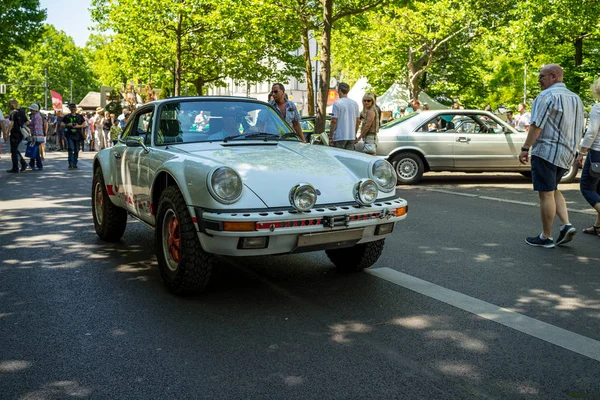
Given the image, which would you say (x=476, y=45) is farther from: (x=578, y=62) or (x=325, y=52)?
(x=325, y=52)

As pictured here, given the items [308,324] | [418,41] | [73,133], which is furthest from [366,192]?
[418,41]

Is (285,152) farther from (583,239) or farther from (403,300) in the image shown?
(583,239)

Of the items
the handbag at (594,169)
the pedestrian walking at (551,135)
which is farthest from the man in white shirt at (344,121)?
the pedestrian walking at (551,135)

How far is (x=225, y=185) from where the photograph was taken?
473 cm

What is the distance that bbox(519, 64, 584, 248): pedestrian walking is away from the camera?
275 inches

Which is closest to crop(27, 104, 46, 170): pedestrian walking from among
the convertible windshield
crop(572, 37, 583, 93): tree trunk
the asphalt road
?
the asphalt road

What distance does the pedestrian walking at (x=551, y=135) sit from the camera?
698 centimetres

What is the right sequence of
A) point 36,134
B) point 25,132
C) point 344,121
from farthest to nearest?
point 36,134 → point 25,132 → point 344,121

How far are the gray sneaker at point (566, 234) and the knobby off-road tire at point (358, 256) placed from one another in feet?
8.13

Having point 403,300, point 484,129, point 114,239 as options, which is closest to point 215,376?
point 403,300

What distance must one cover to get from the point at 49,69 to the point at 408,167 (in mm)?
95438

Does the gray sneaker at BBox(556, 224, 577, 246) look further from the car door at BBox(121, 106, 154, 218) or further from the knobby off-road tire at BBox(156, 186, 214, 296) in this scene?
the car door at BBox(121, 106, 154, 218)

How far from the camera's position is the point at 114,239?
24.5 feet

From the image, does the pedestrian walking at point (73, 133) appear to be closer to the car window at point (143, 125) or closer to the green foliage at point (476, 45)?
the green foliage at point (476, 45)
